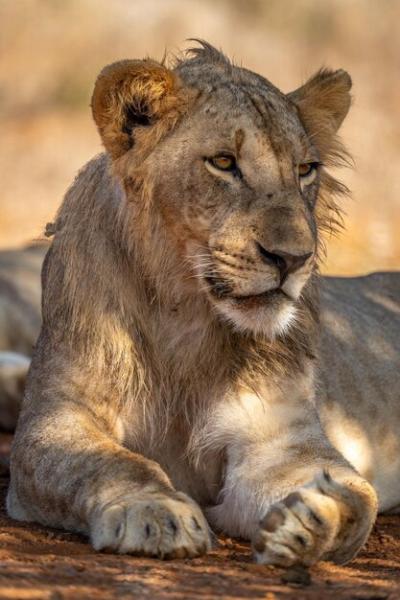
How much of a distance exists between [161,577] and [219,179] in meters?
1.36

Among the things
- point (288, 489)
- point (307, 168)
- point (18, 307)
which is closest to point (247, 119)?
point (307, 168)

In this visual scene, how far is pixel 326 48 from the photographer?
1728 cm

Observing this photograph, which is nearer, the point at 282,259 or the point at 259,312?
the point at 282,259

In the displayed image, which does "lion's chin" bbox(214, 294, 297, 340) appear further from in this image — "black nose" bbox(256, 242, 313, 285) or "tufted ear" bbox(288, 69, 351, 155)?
"tufted ear" bbox(288, 69, 351, 155)

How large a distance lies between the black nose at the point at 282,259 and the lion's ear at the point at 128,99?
68cm

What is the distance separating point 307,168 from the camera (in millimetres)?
4449

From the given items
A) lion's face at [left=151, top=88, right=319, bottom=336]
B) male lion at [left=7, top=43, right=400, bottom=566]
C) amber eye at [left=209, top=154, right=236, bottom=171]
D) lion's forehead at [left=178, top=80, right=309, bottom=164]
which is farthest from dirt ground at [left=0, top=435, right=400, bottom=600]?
lion's forehead at [left=178, top=80, right=309, bottom=164]

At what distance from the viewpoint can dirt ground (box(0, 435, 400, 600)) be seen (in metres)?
3.20

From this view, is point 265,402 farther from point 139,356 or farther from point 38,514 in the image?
point 38,514

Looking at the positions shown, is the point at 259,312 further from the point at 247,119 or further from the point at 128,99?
the point at 128,99

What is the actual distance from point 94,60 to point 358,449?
12.5 metres

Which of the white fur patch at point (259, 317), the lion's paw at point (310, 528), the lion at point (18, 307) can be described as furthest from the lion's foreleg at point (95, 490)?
the lion at point (18, 307)

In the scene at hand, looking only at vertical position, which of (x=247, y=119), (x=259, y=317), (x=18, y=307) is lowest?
(x=259, y=317)

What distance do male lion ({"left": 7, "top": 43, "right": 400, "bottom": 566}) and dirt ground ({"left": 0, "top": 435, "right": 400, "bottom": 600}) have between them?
6.5 inches
